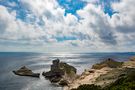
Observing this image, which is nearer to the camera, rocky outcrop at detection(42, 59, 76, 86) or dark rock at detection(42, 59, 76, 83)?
rocky outcrop at detection(42, 59, 76, 86)

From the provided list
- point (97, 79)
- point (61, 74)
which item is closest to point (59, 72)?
point (61, 74)

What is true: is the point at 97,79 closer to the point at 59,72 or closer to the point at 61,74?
the point at 61,74

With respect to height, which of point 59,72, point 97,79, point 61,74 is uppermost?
point 97,79

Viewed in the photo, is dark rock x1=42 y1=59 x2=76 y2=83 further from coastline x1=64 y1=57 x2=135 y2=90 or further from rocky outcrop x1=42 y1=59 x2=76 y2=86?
coastline x1=64 y1=57 x2=135 y2=90

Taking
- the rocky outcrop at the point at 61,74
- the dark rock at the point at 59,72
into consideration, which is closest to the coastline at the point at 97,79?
the rocky outcrop at the point at 61,74

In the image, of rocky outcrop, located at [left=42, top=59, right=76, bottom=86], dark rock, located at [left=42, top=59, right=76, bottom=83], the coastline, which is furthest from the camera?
dark rock, located at [left=42, top=59, right=76, bottom=83]

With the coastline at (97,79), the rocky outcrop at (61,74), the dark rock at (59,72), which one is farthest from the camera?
the dark rock at (59,72)

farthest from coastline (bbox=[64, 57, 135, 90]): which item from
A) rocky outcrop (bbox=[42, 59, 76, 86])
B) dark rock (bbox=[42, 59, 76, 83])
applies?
dark rock (bbox=[42, 59, 76, 83])

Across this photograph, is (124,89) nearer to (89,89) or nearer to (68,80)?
(89,89)

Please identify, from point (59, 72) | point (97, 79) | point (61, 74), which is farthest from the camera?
point (59, 72)

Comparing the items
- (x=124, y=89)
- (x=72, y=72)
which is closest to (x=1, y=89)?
(x=72, y=72)

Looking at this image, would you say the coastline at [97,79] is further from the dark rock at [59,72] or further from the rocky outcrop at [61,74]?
the dark rock at [59,72]
